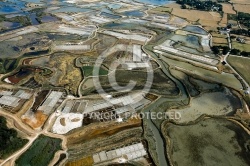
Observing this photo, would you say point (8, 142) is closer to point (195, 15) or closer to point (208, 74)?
point (208, 74)

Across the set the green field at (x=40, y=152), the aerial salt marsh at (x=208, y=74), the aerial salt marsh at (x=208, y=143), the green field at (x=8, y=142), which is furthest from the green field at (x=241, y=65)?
the green field at (x=8, y=142)

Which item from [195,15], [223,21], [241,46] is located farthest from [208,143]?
[195,15]

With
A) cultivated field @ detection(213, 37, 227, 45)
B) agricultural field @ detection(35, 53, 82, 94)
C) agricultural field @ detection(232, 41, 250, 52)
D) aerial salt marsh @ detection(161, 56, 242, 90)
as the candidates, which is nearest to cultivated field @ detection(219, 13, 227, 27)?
cultivated field @ detection(213, 37, 227, 45)

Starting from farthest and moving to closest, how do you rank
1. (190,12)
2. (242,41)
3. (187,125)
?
(190,12), (242,41), (187,125)

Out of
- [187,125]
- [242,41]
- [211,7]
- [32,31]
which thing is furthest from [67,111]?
[211,7]

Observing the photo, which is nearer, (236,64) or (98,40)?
(236,64)

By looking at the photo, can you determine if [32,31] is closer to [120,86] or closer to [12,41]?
[12,41]

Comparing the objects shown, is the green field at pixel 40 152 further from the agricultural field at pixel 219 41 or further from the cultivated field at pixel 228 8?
the cultivated field at pixel 228 8
